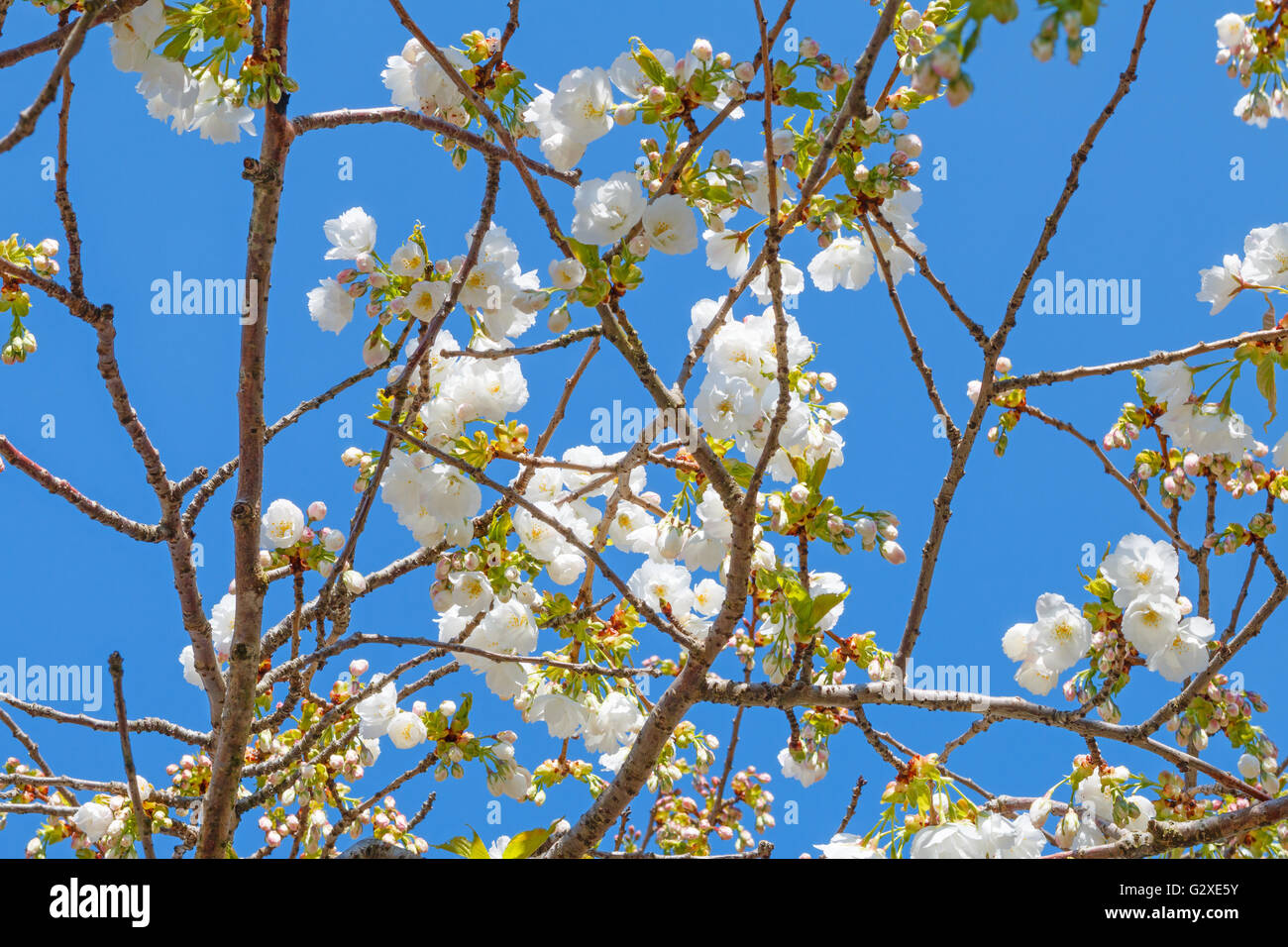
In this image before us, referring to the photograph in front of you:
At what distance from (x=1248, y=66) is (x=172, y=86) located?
227 centimetres

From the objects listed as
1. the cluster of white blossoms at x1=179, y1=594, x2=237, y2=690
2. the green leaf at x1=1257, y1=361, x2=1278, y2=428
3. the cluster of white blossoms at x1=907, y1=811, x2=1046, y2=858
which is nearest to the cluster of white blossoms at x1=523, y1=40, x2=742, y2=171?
the green leaf at x1=1257, y1=361, x2=1278, y2=428

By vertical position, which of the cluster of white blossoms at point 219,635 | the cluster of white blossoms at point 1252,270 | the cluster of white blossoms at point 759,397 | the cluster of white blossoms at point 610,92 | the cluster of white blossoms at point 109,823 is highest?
the cluster of white blossoms at point 610,92

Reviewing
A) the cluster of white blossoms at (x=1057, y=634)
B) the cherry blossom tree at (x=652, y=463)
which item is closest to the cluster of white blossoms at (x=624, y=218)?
the cherry blossom tree at (x=652, y=463)

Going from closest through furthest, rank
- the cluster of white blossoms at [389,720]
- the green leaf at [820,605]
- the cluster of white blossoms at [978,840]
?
the cluster of white blossoms at [978,840]
the green leaf at [820,605]
the cluster of white blossoms at [389,720]

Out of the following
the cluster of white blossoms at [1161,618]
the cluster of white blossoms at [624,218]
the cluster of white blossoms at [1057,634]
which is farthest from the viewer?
the cluster of white blossoms at [1057,634]

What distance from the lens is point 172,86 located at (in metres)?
1.96

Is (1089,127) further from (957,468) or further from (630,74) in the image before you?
(630,74)

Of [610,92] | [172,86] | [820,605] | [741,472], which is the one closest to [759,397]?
[741,472]

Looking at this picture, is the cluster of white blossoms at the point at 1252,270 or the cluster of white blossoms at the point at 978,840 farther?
the cluster of white blossoms at the point at 1252,270

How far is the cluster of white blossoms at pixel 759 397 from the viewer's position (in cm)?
201

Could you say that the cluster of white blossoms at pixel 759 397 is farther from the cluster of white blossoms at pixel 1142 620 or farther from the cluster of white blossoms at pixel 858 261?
the cluster of white blossoms at pixel 1142 620

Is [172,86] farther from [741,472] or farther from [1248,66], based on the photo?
[1248,66]

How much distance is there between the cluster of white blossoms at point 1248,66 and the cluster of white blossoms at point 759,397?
3.49ft
